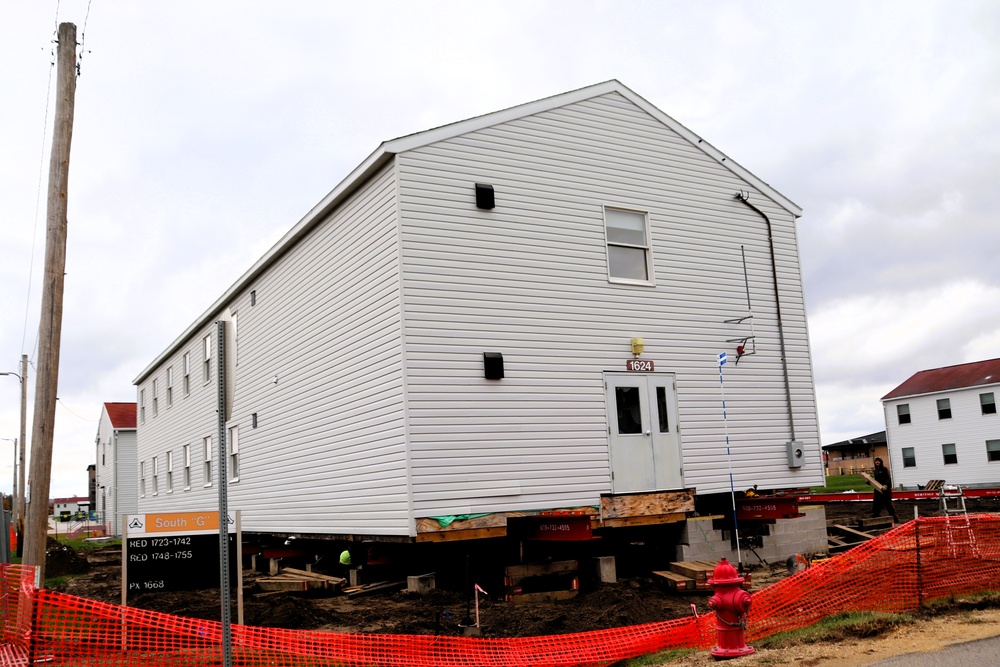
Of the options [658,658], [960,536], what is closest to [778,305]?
[960,536]

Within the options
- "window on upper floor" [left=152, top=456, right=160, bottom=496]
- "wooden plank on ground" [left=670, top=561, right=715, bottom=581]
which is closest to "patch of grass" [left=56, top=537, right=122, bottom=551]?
"window on upper floor" [left=152, top=456, right=160, bottom=496]

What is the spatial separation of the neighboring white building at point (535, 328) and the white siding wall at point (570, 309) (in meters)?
0.04

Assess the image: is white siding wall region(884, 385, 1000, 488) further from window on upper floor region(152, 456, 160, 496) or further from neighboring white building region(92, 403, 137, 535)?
neighboring white building region(92, 403, 137, 535)

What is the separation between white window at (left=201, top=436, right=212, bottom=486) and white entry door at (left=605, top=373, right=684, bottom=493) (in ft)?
46.9

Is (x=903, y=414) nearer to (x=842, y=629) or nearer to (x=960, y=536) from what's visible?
(x=960, y=536)

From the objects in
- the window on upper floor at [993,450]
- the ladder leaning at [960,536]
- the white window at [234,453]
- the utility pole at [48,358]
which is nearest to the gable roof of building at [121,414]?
the white window at [234,453]

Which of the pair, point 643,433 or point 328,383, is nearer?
point 643,433

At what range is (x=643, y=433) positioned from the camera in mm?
16094

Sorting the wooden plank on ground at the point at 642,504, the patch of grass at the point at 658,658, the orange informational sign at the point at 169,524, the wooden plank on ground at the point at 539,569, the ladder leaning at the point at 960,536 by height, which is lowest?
the patch of grass at the point at 658,658

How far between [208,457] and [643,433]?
1493 centimetres

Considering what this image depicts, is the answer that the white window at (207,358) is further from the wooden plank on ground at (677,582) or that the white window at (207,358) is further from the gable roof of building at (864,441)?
the gable roof of building at (864,441)

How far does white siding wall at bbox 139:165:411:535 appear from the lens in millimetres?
14711

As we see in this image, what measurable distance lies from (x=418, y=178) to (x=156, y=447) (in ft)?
73.8

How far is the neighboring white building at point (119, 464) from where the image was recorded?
56812mm
